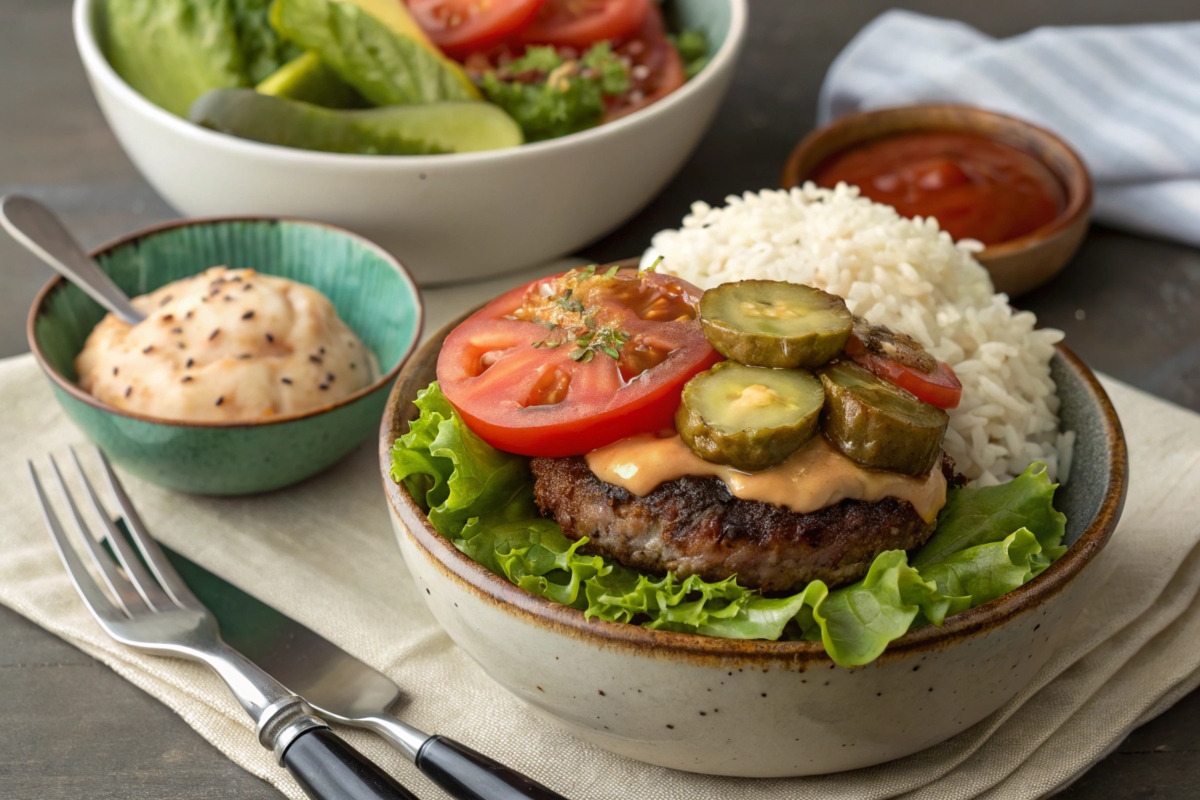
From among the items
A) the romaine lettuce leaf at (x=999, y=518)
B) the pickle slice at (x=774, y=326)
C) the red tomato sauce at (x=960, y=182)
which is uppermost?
the pickle slice at (x=774, y=326)

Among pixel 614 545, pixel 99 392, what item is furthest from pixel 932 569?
pixel 99 392

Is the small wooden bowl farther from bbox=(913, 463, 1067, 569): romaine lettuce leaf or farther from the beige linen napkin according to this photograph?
bbox=(913, 463, 1067, 569): romaine lettuce leaf

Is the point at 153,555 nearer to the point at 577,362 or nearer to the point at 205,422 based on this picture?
the point at 205,422

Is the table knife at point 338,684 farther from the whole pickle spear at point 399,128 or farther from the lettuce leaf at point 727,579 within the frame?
the whole pickle spear at point 399,128

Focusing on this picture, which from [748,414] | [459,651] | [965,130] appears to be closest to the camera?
[748,414]

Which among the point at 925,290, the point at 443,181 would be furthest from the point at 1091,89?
the point at 443,181

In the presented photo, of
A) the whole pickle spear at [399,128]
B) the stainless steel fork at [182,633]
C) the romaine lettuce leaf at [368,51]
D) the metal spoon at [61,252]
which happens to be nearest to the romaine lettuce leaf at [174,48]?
the romaine lettuce leaf at [368,51]

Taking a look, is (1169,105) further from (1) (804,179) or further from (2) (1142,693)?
(2) (1142,693)

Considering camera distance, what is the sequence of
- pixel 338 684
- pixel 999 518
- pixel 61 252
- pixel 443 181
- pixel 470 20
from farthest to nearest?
pixel 470 20, pixel 443 181, pixel 61 252, pixel 338 684, pixel 999 518
